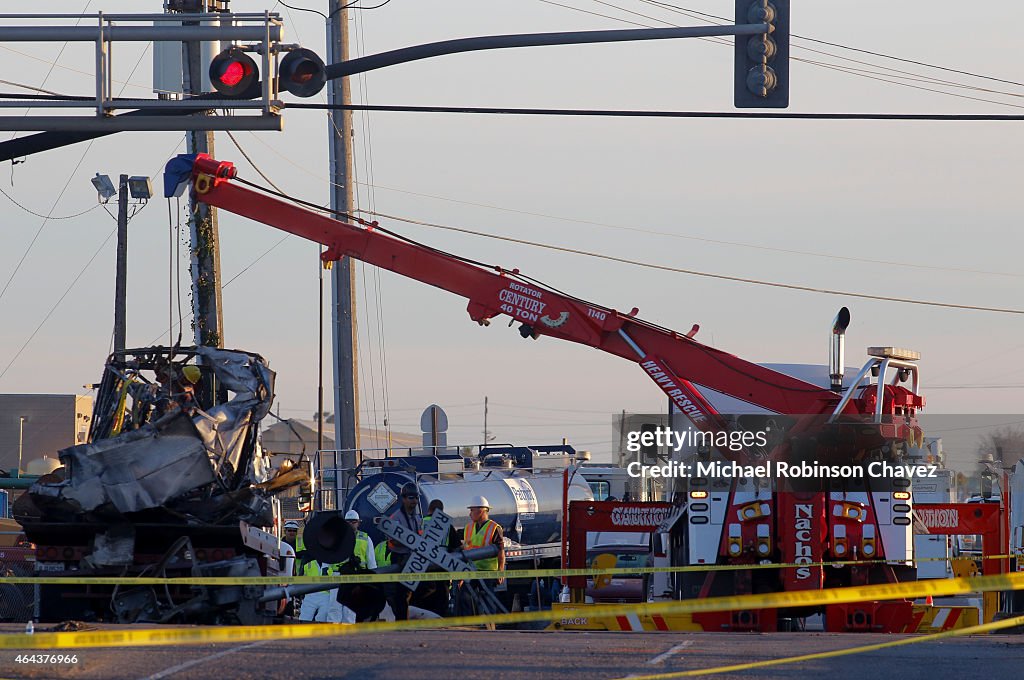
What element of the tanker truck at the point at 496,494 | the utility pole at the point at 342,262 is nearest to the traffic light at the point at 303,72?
the tanker truck at the point at 496,494

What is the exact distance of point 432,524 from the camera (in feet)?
44.0

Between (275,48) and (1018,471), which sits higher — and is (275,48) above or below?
above

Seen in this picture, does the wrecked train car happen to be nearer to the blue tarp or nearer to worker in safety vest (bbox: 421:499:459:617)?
worker in safety vest (bbox: 421:499:459:617)

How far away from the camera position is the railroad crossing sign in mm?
13305

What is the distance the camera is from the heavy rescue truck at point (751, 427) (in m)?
13.5

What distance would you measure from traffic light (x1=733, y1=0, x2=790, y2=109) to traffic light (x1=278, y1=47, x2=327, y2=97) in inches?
135

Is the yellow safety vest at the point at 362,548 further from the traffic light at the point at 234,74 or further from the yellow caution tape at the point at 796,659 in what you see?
the yellow caution tape at the point at 796,659

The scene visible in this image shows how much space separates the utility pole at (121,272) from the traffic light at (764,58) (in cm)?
1964

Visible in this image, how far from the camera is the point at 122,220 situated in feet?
100

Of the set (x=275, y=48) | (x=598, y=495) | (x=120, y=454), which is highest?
(x=275, y=48)

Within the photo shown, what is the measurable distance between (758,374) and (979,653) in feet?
21.4

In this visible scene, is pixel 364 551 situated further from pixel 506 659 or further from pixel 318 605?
pixel 506 659

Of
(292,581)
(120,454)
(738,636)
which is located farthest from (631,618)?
(120,454)

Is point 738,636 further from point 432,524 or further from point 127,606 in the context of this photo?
point 127,606
